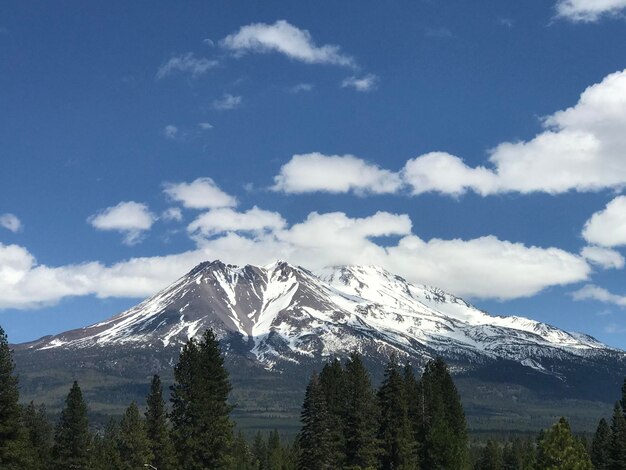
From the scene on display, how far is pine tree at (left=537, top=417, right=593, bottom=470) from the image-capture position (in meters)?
55.2

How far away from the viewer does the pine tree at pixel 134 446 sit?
80.5 metres

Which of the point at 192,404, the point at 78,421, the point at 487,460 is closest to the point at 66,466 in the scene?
the point at 78,421

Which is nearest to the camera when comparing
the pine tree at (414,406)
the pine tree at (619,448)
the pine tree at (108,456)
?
the pine tree at (108,456)

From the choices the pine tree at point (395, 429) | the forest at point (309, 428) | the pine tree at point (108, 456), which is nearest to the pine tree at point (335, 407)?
the forest at point (309, 428)

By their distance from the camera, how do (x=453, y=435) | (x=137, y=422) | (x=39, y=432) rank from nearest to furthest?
1. (x=137, y=422)
2. (x=453, y=435)
3. (x=39, y=432)

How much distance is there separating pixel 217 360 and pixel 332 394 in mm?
21063

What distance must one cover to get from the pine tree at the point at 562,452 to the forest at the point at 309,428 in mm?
71

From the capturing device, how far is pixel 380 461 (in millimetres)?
87188

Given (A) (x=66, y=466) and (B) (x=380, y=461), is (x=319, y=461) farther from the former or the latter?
(A) (x=66, y=466)

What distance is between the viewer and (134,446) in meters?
81.0

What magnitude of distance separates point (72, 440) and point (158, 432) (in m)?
13.4

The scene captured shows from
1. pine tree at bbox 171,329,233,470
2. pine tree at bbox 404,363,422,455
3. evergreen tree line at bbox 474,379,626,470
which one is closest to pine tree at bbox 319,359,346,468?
pine tree at bbox 404,363,422,455

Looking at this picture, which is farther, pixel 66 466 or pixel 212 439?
pixel 66 466

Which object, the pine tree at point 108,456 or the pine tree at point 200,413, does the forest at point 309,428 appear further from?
the pine tree at point 108,456
